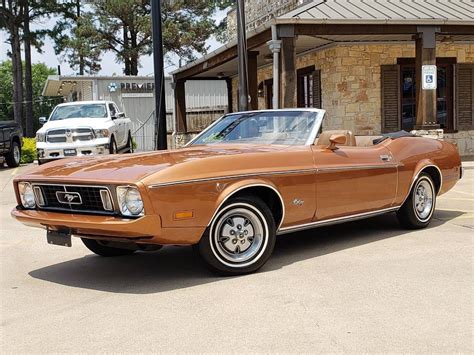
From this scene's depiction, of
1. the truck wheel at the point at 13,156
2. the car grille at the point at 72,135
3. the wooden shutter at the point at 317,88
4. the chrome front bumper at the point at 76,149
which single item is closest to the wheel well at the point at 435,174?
the chrome front bumper at the point at 76,149

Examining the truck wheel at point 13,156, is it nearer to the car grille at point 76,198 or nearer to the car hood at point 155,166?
the car hood at point 155,166

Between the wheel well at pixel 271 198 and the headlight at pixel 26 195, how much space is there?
1.87 meters

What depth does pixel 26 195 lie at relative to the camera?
206 inches

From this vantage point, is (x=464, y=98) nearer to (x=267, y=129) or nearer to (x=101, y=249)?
(x=267, y=129)

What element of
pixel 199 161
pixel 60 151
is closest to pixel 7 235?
pixel 199 161

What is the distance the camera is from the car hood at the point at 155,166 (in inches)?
178

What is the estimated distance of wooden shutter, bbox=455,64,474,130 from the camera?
1662 centimetres

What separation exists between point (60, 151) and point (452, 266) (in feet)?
36.6

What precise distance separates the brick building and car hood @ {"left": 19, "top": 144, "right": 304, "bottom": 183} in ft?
26.3

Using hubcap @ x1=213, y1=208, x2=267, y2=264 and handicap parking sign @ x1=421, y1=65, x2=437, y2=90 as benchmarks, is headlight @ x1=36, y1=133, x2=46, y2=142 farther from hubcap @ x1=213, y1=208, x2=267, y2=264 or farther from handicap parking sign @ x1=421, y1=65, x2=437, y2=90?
hubcap @ x1=213, y1=208, x2=267, y2=264

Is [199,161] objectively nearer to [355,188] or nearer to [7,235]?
[355,188]

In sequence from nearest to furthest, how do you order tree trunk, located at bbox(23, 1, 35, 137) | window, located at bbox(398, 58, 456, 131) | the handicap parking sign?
the handicap parking sign < window, located at bbox(398, 58, 456, 131) < tree trunk, located at bbox(23, 1, 35, 137)

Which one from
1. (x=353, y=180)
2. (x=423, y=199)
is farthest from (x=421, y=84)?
(x=353, y=180)

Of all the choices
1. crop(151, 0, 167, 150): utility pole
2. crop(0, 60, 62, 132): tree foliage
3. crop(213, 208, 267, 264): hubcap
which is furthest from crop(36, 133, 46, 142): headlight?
crop(0, 60, 62, 132): tree foliage
